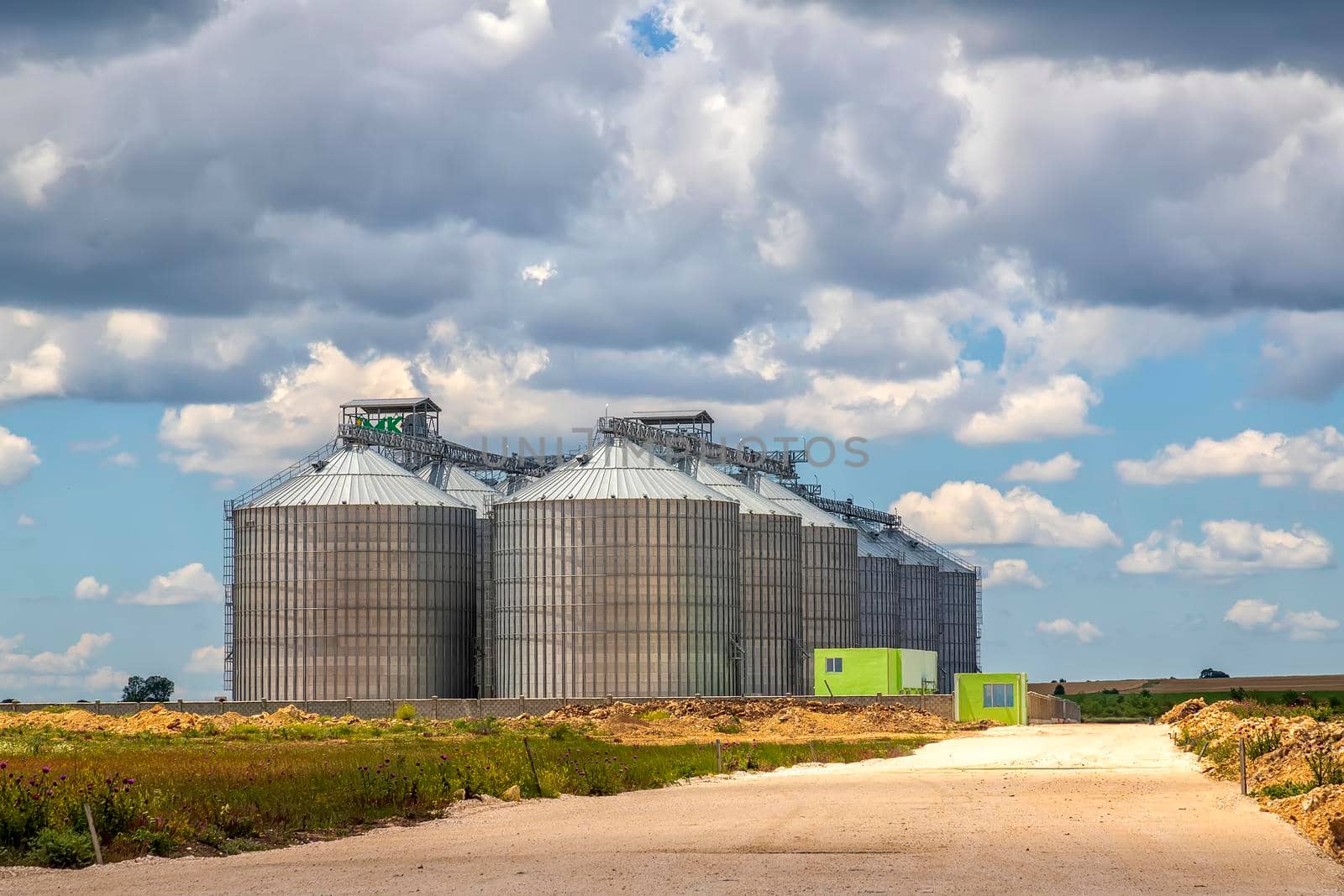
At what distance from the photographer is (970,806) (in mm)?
38188

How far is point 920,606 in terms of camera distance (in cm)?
14962

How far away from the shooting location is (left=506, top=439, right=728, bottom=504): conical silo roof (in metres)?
106

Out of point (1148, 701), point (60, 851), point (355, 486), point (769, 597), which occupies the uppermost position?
point (355, 486)

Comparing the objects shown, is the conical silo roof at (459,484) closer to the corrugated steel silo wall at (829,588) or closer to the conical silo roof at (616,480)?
the conical silo roof at (616,480)

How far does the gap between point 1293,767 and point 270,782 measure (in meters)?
23.5

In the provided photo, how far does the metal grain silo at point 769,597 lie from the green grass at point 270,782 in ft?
153

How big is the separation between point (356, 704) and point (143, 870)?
76748mm

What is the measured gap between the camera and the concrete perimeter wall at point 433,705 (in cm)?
9856

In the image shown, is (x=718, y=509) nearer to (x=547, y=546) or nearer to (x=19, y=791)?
(x=547, y=546)

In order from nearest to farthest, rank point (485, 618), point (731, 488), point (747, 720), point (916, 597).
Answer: point (747, 720) → point (485, 618) → point (731, 488) → point (916, 597)

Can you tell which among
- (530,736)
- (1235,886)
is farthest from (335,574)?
(1235,886)

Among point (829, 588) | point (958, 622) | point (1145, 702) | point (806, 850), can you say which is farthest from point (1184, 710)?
point (806, 850)

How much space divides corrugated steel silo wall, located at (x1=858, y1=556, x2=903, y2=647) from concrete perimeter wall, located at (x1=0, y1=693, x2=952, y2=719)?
31626mm

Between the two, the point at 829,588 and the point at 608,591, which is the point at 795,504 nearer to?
the point at 829,588
